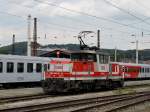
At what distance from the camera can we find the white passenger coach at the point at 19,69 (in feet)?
101

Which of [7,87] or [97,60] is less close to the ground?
[97,60]

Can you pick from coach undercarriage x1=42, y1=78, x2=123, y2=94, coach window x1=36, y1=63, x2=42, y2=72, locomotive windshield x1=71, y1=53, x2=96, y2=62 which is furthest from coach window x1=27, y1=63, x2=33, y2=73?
locomotive windshield x1=71, y1=53, x2=96, y2=62

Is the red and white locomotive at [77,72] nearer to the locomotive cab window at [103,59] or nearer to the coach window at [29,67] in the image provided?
the locomotive cab window at [103,59]

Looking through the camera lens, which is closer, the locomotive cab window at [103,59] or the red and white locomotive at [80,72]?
the red and white locomotive at [80,72]

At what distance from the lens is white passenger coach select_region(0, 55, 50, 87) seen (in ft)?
101

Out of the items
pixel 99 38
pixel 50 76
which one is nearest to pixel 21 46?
pixel 99 38

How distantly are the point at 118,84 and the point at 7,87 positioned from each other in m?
9.88

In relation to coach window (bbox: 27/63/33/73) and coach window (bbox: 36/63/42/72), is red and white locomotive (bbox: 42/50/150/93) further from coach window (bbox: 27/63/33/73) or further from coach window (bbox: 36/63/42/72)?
coach window (bbox: 36/63/42/72)

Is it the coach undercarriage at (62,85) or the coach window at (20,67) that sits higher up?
the coach window at (20,67)

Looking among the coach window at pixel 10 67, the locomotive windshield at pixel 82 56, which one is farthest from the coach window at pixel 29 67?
the locomotive windshield at pixel 82 56

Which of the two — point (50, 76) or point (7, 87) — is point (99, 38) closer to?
point (7, 87)

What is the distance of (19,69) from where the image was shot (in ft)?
106

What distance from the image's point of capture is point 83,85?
27.1m

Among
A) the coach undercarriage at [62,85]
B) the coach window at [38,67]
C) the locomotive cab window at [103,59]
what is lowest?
the coach undercarriage at [62,85]
